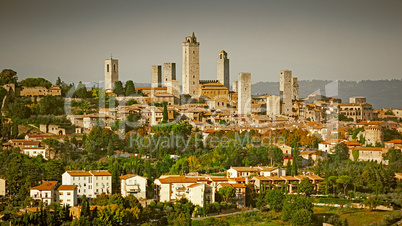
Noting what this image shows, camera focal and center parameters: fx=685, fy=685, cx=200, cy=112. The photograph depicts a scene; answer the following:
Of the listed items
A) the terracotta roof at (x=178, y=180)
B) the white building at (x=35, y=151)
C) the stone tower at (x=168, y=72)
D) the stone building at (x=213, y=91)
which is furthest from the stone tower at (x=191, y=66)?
the terracotta roof at (x=178, y=180)

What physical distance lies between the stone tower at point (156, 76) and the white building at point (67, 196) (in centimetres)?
1654

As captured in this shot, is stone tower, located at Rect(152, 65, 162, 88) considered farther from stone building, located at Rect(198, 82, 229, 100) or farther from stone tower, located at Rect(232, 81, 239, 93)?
stone tower, located at Rect(232, 81, 239, 93)

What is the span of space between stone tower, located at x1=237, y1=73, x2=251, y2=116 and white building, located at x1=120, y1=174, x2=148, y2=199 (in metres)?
12.0

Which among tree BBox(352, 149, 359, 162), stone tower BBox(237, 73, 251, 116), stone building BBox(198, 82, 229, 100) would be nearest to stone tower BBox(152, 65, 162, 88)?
stone building BBox(198, 82, 229, 100)

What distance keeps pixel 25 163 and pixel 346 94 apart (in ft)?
93.0

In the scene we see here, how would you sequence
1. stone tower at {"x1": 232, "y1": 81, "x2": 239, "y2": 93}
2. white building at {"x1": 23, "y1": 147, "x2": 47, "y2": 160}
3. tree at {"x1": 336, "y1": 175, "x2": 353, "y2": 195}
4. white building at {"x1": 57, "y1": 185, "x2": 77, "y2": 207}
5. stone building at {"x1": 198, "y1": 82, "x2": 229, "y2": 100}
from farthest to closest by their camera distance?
stone tower at {"x1": 232, "y1": 81, "x2": 239, "y2": 93} < stone building at {"x1": 198, "y1": 82, "x2": 229, "y2": 100} < white building at {"x1": 23, "y1": 147, "x2": 47, "y2": 160} < tree at {"x1": 336, "y1": 175, "x2": 353, "y2": 195} < white building at {"x1": 57, "y1": 185, "x2": 77, "y2": 207}

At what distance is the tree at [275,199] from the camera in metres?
19.5

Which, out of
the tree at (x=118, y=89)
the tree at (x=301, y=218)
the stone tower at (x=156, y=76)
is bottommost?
the tree at (x=301, y=218)

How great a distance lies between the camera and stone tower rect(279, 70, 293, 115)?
32.8 metres

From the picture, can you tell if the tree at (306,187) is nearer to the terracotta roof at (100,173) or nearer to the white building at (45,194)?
the terracotta roof at (100,173)

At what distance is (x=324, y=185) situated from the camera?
69.7 ft

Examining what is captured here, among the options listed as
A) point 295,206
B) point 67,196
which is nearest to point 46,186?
point 67,196

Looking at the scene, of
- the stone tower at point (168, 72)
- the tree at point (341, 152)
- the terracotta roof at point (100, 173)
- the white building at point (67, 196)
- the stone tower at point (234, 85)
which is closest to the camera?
the white building at point (67, 196)

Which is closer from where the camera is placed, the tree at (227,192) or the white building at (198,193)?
the white building at (198,193)
